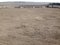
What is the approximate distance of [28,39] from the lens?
718 millimetres

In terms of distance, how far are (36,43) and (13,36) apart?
0.42ft

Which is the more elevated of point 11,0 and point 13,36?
point 11,0

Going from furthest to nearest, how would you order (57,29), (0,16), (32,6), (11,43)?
(32,6) < (0,16) < (57,29) < (11,43)

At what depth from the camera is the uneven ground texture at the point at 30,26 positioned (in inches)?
27.9

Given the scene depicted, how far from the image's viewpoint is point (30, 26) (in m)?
0.84

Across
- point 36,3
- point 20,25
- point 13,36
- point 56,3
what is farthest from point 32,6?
point 13,36

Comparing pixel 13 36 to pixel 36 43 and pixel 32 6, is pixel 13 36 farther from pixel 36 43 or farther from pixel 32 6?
pixel 32 6

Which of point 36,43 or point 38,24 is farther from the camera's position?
point 38,24

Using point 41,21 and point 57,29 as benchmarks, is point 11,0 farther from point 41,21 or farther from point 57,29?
point 57,29

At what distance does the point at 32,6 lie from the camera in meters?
1.09

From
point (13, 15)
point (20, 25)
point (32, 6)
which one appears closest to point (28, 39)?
point (20, 25)

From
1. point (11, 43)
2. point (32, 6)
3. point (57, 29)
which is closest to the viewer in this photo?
point (11, 43)

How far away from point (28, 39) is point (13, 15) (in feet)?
1.02

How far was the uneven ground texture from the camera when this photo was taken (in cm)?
71
